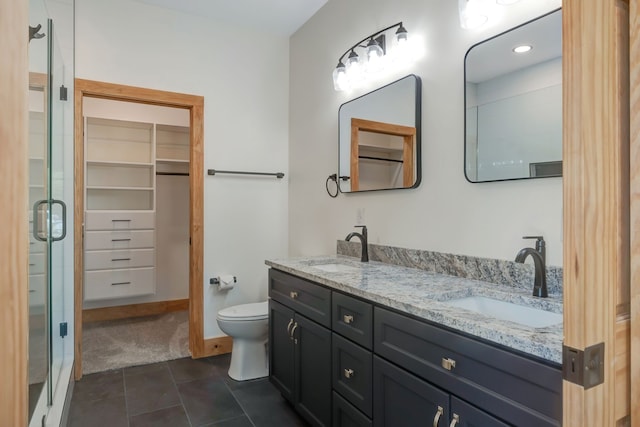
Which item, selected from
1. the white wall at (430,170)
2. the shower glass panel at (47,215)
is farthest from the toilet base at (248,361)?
the shower glass panel at (47,215)

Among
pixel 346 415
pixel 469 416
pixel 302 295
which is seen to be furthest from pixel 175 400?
pixel 469 416

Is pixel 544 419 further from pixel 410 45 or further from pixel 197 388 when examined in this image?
pixel 197 388

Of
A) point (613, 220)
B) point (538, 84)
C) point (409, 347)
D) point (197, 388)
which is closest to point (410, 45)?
point (538, 84)

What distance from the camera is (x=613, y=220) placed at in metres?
0.60

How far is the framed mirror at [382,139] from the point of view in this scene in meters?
2.12

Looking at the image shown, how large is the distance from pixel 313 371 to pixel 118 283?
9.02 feet

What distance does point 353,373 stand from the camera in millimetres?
1654

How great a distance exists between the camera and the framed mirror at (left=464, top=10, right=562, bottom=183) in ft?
4.75

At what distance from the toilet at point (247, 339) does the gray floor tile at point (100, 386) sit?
0.75 meters

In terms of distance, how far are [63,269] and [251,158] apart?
1644 millimetres

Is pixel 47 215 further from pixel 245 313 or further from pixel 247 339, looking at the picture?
pixel 247 339

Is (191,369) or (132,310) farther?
(132,310)

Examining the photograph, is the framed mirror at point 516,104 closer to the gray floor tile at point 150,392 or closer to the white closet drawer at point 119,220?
the gray floor tile at point 150,392

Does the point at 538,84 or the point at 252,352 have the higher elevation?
the point at 538,84
